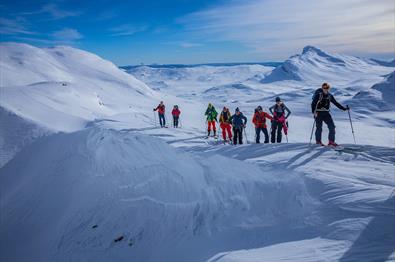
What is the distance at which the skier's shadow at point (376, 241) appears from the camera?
15.7ft

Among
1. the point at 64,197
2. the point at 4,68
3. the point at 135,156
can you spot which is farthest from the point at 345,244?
the point at 4,68

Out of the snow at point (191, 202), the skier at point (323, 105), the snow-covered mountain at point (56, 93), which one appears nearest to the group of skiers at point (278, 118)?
the skier at point (323, 105)

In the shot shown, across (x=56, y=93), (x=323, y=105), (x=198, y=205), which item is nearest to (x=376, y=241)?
(x=198, y=205)

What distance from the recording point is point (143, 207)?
7.77m

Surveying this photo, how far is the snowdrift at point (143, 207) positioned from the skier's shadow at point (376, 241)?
3.84 feet

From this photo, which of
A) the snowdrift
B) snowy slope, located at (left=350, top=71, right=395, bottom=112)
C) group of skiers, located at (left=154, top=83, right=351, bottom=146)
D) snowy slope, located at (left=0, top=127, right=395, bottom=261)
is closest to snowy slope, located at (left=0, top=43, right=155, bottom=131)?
the snowdrift

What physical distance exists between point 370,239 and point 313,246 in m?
0.96

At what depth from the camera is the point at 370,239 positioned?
5.20 meters

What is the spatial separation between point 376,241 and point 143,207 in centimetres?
517

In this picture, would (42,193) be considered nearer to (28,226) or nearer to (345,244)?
(28,226)

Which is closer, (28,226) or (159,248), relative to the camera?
(159,248)

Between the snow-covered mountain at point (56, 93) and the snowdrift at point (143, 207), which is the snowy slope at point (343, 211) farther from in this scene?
the snow-covered mountain at point (56, 93)

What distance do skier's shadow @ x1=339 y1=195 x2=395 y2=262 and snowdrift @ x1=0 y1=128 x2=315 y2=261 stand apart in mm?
1171

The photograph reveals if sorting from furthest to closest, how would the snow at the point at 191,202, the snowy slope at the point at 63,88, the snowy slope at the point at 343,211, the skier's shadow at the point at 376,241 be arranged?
the snowy slope at the point at 63,88
the snow at the point at 191,202
the snowy slope at the point at 343,211
the skier's shadow at the point at 376,241
